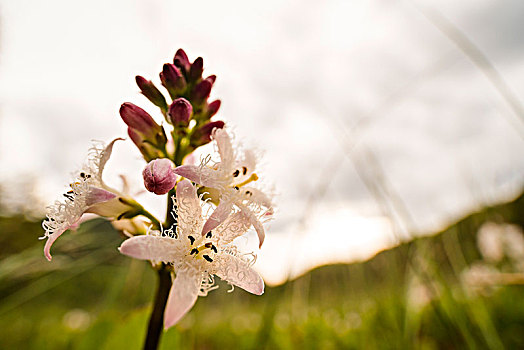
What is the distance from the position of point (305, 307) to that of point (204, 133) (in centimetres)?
193

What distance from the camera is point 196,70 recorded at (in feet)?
3.14

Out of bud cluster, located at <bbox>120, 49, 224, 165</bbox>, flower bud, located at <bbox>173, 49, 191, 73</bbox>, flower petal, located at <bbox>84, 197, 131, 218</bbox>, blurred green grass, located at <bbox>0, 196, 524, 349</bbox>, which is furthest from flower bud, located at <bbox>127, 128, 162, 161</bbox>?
blurred green grass, located at <bbox>0, 196, 524, 349</bbox>

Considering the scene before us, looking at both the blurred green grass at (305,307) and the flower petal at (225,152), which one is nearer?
the flower petal at (225,152)

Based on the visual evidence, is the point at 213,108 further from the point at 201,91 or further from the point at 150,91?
the point at 150,91

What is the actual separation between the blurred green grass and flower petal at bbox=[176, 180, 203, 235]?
1.49ft

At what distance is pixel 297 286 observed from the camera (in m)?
1.95

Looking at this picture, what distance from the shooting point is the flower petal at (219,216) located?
2.50 feet

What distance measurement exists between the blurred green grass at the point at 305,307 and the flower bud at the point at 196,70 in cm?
75

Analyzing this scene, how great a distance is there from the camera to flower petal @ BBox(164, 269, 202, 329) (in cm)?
73

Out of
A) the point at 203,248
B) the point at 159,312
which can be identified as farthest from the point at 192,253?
the point at 159,312

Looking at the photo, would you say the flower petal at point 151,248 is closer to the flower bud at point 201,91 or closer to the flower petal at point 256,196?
the flower petal at point 256,196

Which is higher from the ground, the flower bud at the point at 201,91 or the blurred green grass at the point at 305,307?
the flower bud at the point at 201,91

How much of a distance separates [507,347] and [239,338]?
163 centimetres

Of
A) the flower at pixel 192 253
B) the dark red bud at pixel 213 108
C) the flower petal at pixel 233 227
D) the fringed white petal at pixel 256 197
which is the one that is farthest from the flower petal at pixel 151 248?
the dark red bud at pixel 213 108
